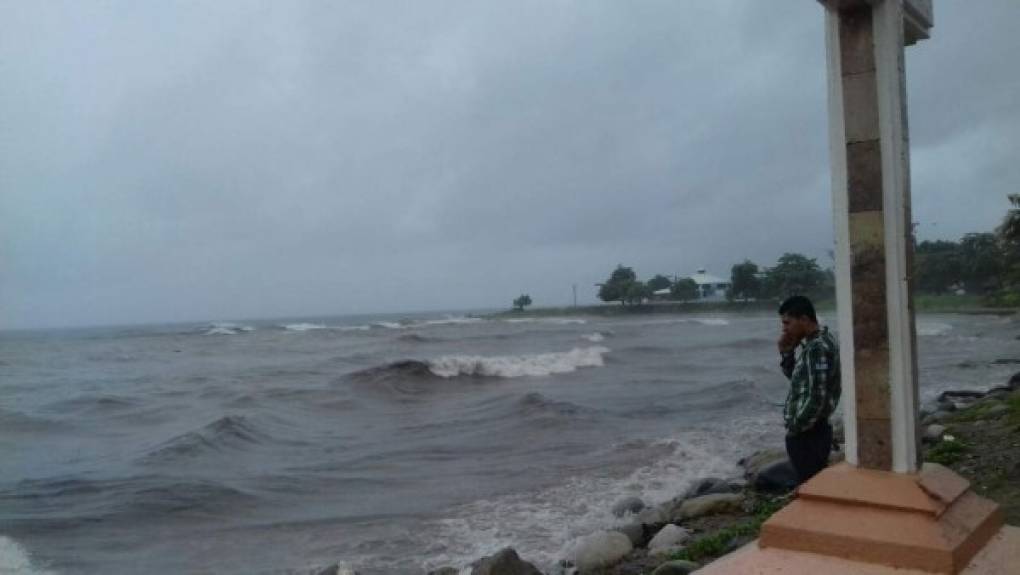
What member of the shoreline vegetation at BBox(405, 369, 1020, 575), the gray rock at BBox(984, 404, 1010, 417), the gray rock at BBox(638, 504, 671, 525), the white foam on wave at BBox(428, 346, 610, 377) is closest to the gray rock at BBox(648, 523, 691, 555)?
the shoreline vegetation at BBox(405, 369, 1020, 575)

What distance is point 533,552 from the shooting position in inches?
310

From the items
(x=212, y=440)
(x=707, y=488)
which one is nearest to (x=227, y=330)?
(x=212, y=440)

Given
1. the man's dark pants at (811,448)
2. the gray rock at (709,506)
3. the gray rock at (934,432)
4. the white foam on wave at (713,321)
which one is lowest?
the gray rock at (709,506)

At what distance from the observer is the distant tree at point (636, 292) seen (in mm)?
79062

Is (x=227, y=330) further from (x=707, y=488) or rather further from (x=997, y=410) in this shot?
(x=997, y=410)

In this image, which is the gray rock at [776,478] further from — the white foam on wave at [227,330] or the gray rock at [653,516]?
the white foam on wave at [227,330]

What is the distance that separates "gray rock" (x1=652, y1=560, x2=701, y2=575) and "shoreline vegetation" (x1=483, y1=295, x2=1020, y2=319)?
6.78 feet

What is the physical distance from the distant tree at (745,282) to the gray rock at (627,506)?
21.7 metres

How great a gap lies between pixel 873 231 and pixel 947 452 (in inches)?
255

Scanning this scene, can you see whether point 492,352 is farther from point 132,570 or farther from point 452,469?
point 132,570

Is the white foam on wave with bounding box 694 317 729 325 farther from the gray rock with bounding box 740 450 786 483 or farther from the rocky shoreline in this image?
the rocky shoreline

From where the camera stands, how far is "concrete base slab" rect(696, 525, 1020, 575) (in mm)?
2676

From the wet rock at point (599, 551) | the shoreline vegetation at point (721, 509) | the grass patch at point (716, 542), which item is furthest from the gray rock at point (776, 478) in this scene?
the wet rock at point (599, 551)

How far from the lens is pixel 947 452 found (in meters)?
8.34
